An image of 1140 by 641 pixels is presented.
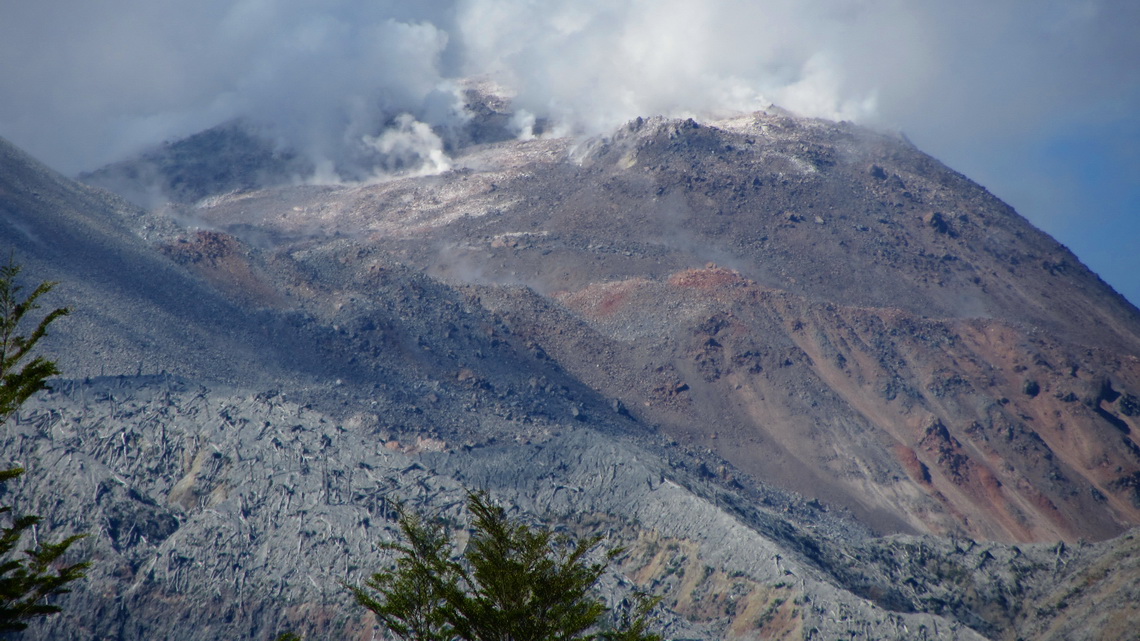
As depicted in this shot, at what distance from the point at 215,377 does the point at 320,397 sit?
460 cm

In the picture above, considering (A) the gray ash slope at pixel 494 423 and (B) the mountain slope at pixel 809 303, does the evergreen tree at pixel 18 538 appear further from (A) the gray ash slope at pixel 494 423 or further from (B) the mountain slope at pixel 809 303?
(B) the mountain slope at pixel 809 303

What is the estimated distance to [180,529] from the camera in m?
28.4

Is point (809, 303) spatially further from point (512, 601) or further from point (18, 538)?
point (18, 538)

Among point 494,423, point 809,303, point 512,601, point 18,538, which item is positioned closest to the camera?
point 18,538

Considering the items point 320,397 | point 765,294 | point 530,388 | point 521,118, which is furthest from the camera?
point 521,118

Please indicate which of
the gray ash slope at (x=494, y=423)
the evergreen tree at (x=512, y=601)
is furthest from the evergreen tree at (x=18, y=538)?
the gray ash slope at (x=494, y=423)

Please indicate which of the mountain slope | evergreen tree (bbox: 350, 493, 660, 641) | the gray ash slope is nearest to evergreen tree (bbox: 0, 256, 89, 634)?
evergreen tree (bbox: 350, 493, 660, 641)

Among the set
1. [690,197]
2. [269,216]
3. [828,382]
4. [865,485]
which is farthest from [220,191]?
[865,485]

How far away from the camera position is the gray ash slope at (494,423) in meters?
27.8

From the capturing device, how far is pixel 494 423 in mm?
41156

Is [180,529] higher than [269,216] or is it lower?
lower

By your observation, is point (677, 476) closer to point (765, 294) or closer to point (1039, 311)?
point (765, 294)

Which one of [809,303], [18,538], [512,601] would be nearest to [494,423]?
[809,303]

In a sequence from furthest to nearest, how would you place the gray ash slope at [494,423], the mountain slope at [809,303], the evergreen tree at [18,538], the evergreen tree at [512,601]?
the mountain slope at [809,303] → the gray ash slope at [494,423] → the evergreen tree at [512,601] → the evergreen tree at [18,538]
